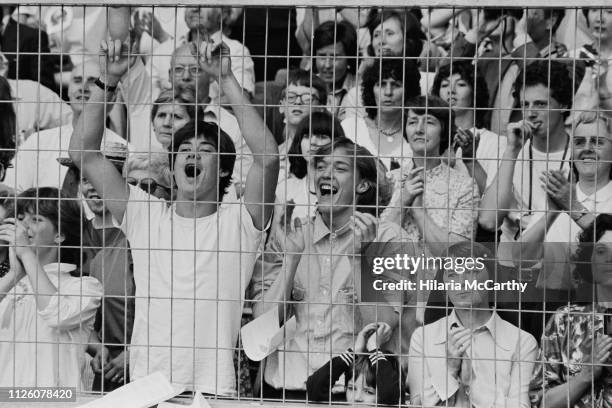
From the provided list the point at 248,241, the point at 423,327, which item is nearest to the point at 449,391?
the point at 423,327

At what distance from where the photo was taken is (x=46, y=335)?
5.69 metres

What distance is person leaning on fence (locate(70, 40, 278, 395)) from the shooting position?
5508mm

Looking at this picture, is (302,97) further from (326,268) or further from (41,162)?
(41,162)

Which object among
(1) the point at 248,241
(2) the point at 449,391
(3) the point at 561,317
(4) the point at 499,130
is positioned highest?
(4) the point at 499,130

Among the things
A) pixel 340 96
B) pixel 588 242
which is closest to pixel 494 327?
pixel 588 242

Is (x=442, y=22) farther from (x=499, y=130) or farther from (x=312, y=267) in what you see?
(x=312, y=267)

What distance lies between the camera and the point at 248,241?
5539 millimetres

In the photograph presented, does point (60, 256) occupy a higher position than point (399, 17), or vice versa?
point (399, 17)

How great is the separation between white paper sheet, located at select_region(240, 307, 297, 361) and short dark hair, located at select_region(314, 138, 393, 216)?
0.70m

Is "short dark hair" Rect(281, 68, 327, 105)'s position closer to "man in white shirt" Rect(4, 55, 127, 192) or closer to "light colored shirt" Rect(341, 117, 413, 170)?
"light colored shirt" Rect(341, 117, 413, 170)

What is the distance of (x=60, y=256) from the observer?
5680 mm

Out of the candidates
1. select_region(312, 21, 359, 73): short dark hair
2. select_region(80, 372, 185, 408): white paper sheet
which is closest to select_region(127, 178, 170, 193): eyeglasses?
select_region(80, 372, 185, 408): white paper sheet

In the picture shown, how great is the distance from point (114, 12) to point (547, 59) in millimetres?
2189

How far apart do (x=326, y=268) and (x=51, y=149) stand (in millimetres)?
1566
